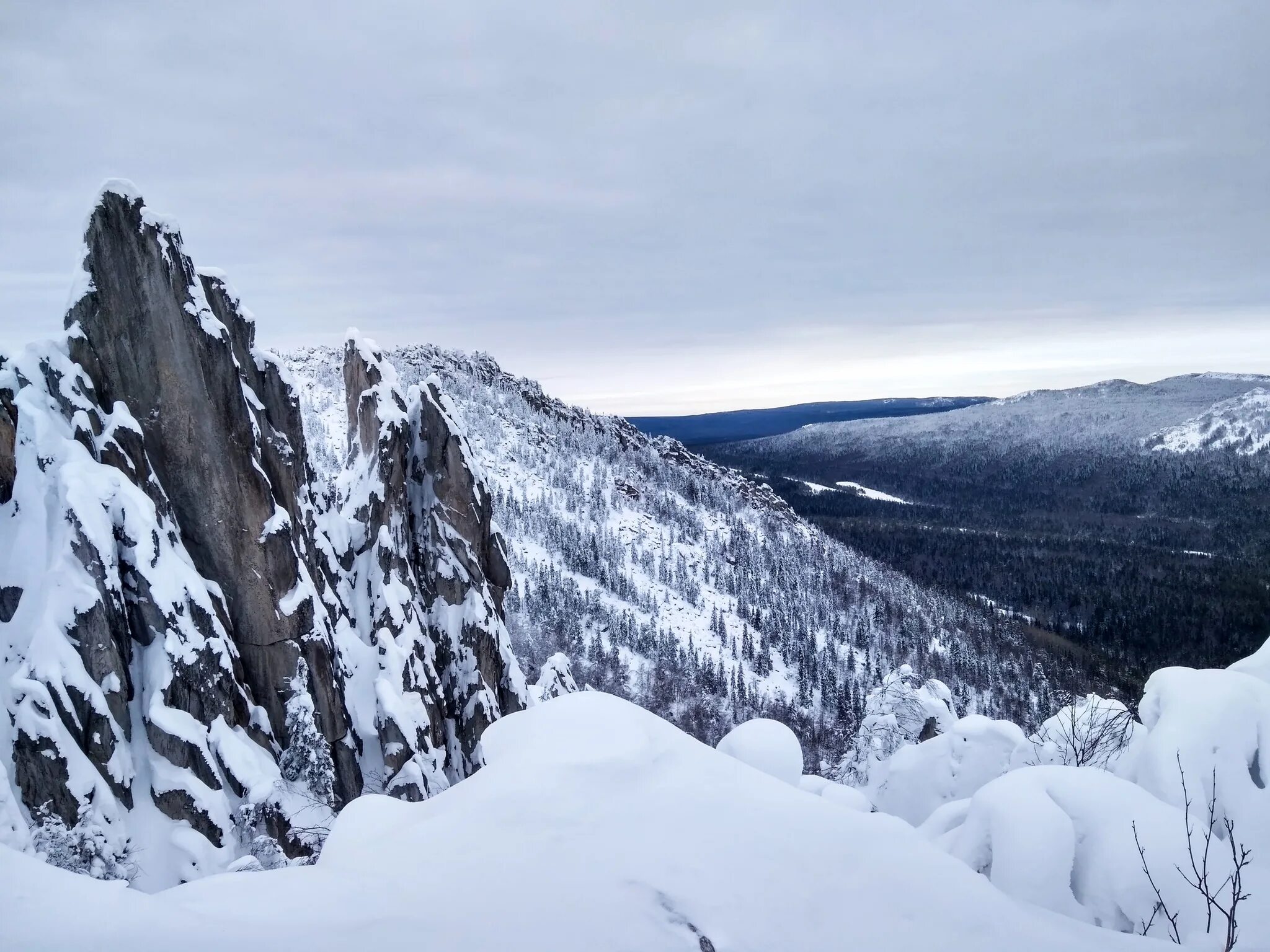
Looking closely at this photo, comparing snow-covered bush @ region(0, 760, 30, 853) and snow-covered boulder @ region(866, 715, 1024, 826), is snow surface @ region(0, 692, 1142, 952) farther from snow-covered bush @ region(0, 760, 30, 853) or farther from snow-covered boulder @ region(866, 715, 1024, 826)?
snow-covered bush @ region(0, 760, 30, 853)

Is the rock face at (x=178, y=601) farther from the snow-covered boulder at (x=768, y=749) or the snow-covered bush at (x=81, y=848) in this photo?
the snow-covered boulder at (x=768, y=749)

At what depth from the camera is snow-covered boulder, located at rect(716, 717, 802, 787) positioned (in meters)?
10.5

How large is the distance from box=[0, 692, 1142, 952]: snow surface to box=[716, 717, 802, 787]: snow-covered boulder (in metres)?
2.75

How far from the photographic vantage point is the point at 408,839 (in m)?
6.47

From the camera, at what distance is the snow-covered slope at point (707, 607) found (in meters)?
96.2

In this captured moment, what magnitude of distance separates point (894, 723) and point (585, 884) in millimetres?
21160

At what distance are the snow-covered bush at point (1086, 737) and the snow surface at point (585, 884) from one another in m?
6.74

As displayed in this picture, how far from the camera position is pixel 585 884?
577 cm

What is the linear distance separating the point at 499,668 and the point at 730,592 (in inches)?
4584

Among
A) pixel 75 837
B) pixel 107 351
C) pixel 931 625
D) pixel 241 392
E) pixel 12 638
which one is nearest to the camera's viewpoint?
pixel 75 837

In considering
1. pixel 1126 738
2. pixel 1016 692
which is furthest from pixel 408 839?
pixel 1016 692

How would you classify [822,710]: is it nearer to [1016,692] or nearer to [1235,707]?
[1016,692]

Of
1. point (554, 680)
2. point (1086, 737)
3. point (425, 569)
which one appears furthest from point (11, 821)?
point (554, 680)

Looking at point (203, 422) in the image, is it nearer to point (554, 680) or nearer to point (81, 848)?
point (81, 848)
